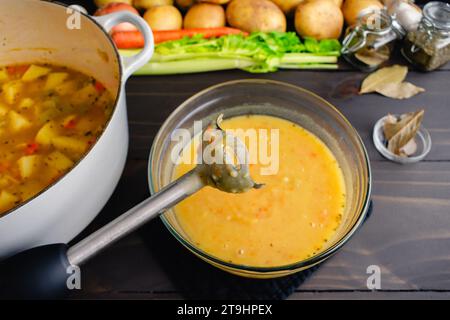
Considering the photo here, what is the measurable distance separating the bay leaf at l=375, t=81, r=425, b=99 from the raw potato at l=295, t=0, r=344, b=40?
240mm

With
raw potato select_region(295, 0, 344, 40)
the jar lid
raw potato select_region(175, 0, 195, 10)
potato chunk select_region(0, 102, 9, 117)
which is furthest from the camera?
raw potato select_region(175, 0, 195, 10)

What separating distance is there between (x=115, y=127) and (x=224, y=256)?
12.8 inches

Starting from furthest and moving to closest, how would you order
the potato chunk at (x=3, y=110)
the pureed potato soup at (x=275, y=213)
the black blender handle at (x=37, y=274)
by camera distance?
the potato chunk at (x=3, y=110), the pureed potato soup at (x=275, y=213), the black blender handle at (x=37, y=274)

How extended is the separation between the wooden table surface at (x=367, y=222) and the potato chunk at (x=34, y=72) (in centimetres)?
22

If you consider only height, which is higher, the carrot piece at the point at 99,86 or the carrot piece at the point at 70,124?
the carrot piece at the point at 99,86

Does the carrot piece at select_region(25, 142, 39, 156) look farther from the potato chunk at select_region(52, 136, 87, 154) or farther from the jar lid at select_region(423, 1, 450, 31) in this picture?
the jar lid at select_region(423, 1, 450, 31)

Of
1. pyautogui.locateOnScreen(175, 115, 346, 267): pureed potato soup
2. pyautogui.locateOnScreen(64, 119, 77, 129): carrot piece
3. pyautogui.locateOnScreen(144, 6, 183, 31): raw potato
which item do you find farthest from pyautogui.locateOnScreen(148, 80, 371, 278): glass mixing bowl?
pyautogui.locateOnScreen(144, 6, 183, 31): raw potato

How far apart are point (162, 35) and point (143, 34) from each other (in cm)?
41

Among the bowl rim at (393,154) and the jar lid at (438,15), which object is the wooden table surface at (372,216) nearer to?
the bowl rim at (393,154)

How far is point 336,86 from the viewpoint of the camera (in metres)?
1.40

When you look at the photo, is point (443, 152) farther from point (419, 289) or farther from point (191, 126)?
point (191, 126)

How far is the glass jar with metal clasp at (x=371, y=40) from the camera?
142cm

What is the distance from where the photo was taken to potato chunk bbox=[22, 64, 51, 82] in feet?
4.27

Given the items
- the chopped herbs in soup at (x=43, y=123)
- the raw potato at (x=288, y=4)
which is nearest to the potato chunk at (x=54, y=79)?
the chopped herbs in soup at (x=43, y=123)
